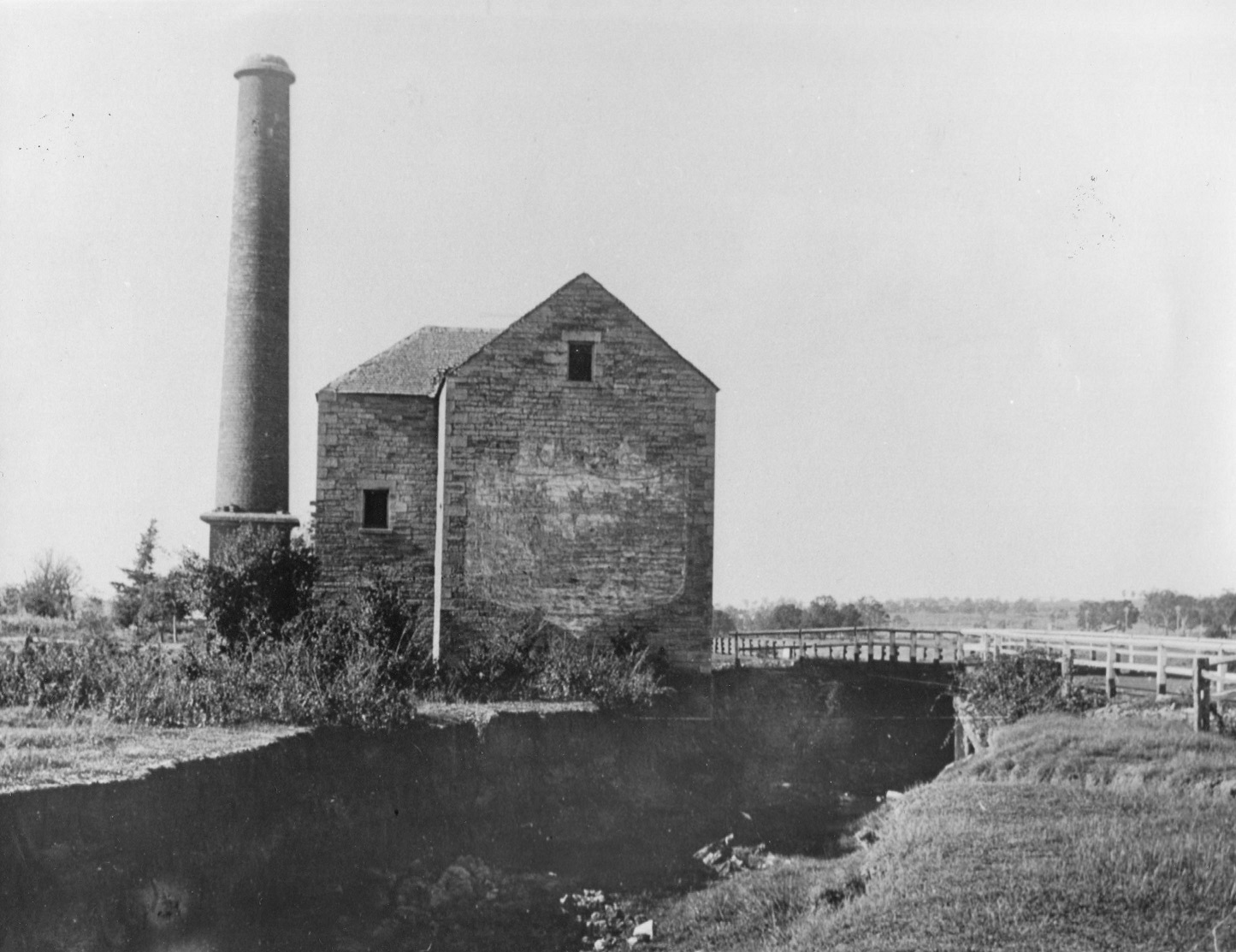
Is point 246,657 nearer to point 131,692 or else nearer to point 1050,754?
point 131,692

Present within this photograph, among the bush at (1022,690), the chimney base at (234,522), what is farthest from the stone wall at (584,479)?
the chimney base at (234,522)

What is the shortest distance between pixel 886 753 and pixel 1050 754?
318 inches

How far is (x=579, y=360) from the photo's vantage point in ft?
68.1

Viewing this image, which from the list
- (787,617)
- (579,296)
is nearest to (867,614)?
(787,617)

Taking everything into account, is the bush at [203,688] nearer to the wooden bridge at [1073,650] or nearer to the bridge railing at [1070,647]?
the wooden bridge at [1073,650]

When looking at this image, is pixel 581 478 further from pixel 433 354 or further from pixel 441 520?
pixel 433 354

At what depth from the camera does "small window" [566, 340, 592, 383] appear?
20.7m

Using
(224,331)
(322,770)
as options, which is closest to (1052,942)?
(322,770)

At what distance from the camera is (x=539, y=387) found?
67.3ft

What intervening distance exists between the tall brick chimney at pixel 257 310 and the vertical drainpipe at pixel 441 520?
7185mm

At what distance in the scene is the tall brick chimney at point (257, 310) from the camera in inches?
1048

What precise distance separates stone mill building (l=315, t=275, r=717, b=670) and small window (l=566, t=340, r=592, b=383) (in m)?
0.02

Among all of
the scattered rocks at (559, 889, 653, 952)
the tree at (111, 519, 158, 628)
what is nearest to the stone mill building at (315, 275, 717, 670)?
the scattered rocks at (559, 889, 653, 952)

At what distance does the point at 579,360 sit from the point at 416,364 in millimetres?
5343
